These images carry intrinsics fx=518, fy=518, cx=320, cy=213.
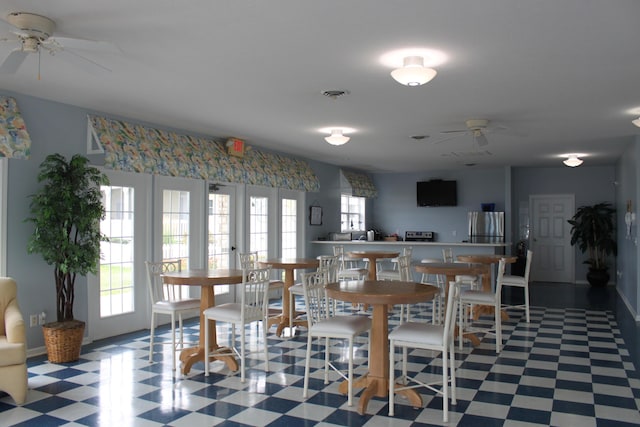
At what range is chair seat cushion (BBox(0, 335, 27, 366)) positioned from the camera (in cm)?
379

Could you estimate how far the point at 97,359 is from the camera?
5000 millimetres

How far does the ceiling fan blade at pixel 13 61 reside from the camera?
10.5ft

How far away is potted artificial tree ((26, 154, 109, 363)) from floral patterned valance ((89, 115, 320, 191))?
75cm

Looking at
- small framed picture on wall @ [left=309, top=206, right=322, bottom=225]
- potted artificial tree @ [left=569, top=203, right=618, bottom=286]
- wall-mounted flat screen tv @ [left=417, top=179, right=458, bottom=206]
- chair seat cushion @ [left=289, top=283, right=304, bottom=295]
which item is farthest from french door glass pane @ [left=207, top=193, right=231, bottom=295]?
potted artificial tree @ [left=569, top=203, right=618, bottom=286]

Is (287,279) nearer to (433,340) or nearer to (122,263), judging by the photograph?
(122,263)

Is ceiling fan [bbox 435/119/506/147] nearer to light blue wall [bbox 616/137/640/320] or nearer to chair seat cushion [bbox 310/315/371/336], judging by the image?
light blue wall [bbox 616/137/640/320]

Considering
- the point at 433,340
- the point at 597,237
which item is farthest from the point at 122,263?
the point at 597,237

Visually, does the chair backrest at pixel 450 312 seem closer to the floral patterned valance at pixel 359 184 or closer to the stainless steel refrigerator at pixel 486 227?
the floral patterned valance at pixel 359 184

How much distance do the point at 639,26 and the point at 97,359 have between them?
520 centimetres

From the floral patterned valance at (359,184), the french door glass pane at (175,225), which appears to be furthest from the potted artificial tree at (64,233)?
the floral patterned valance at (359,184)

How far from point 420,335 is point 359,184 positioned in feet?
26.6

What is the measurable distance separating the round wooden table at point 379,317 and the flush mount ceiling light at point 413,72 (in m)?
1.57

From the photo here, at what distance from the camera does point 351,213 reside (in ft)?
39.4

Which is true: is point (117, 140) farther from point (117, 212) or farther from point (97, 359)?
point (97, 359)
